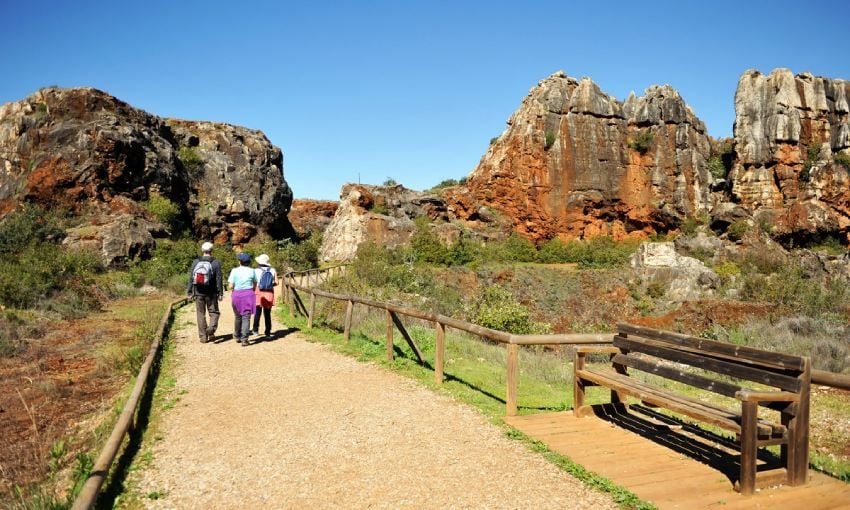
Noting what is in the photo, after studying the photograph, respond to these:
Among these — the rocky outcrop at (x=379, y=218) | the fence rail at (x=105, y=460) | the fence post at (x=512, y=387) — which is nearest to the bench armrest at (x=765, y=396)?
the fence post at (x=512, y=387)

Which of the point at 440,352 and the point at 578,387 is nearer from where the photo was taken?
the point at 578,387

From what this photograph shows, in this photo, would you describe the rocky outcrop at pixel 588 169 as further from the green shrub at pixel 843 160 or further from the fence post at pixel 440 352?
the fence post at pixel 440 352

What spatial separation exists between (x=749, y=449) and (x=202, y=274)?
10213mm

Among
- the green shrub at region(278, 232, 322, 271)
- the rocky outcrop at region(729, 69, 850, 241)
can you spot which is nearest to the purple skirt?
the green shrub at region(278, 232, 322, 271)

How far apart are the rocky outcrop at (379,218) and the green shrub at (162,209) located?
35.9 ft

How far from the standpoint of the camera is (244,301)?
12.0 metres

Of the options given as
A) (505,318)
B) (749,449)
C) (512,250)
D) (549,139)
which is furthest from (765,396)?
(549,139)

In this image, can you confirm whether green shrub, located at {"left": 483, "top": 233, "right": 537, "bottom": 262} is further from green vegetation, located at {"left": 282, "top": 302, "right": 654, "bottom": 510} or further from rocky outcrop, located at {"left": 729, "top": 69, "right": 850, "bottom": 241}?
green vegetation, located at {"left": 282, "top": 302, "right": 654, "bottom": 510}

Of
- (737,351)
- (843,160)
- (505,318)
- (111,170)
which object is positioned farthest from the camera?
(843,160)

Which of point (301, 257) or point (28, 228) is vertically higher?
point (28, 228)

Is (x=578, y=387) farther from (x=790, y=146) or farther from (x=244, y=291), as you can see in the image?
(x=790, y=146)

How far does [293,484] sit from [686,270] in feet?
124

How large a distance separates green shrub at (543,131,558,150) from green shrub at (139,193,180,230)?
32.6 meters

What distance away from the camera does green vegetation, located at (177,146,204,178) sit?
48.8 meters
